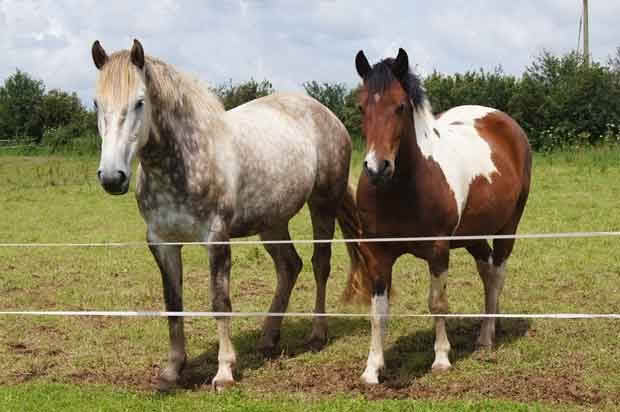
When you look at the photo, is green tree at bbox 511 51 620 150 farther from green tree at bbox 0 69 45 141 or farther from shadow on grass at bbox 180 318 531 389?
green tree at bbox 0 69 45 141

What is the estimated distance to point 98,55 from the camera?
427 cm

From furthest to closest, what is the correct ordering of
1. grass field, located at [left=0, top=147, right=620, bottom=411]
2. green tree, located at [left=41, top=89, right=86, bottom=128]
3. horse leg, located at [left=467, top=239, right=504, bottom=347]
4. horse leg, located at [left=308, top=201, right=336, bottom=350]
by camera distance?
green tree, located at [left=41, top=89, right=86, bottom=128]
horse leg, located at [left=308, top=201, right=336, bottom=350]
horse leg, located at [left=467, top=239, right=504, bottom=347]
grass field, located at [left=0, top=147, right=620, bottom=411]

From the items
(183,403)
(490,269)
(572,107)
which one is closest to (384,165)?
(183,403)

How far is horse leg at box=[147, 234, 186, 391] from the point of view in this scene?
4859 mm

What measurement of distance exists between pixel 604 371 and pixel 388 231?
6.02 feet

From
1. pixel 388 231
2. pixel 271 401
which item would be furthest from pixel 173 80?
pixel 271 401

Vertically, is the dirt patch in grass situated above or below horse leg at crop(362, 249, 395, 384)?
below

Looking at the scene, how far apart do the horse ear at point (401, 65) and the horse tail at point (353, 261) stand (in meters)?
1.49

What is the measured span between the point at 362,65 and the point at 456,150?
1.09 metres

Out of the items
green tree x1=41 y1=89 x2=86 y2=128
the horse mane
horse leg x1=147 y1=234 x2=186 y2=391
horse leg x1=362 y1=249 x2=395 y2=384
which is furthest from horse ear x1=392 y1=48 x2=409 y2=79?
green tree x1=41 y1=89 x2=86 y2=128

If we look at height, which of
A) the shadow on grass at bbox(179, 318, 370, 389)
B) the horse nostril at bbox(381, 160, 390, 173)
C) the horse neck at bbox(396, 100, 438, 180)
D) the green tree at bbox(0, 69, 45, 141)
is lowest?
the shadow on grass at bbox(179, 318, 370, 389)

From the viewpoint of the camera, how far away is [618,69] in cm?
2717

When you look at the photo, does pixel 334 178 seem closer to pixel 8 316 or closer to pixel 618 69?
pixel 8 316

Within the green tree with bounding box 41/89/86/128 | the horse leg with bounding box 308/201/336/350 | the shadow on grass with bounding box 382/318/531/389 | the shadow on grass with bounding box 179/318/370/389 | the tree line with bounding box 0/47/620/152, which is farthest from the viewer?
the green tree with bounding box 41/89/86/128
